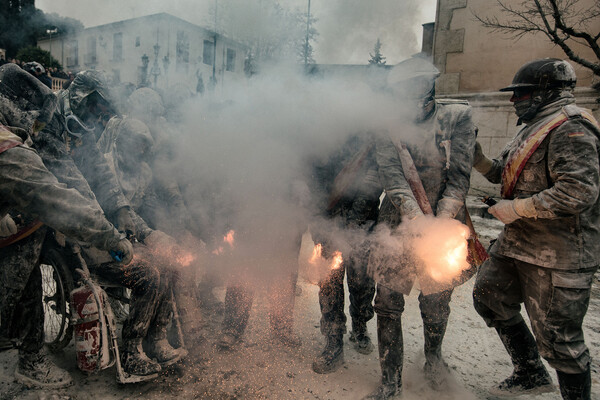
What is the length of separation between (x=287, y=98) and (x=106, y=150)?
1793 millimetres

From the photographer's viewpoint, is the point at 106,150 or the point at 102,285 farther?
the point at 106,150

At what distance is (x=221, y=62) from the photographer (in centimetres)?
493

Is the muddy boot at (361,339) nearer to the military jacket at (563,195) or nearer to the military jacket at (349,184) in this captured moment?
the military jacket at (349,184)

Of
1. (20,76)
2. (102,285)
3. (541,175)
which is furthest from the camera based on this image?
(102,285)

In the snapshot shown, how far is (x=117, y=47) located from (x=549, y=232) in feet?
18.9

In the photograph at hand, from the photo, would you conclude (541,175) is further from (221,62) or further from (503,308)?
(221,62)

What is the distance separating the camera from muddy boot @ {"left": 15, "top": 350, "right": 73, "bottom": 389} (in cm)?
266

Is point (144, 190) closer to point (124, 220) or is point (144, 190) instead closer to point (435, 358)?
point (124, 220)

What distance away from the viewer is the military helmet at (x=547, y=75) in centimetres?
251

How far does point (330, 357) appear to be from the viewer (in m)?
3.11

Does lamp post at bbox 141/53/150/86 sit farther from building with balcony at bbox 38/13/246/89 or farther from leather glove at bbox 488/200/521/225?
leather glove at bbox 488/200/521/225

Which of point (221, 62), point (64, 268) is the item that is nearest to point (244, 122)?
point (221, 62)

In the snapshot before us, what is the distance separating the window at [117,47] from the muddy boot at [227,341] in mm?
4186

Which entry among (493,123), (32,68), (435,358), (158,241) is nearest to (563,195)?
(435,358)
